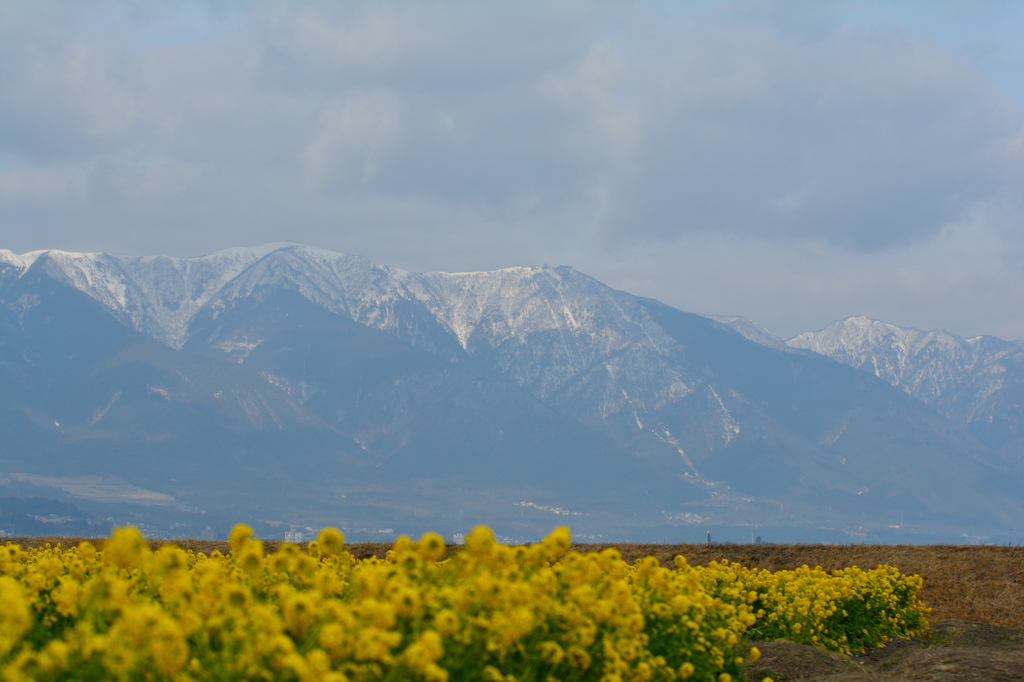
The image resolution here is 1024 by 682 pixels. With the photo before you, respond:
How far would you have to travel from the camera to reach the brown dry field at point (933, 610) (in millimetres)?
12361

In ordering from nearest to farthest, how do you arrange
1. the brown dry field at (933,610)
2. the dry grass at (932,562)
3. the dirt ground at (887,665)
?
the dirt ground at (887,665) → the brown dry field at (933,610) → the dry grass at (932,562)

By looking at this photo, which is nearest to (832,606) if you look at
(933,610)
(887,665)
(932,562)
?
(887,665)

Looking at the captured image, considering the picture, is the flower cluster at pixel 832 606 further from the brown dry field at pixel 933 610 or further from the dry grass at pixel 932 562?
the dry grass at pixel 932 562

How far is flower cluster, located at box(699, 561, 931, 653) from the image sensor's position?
14.5m

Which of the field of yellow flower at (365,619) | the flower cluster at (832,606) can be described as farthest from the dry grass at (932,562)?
the field of yellow flower at (365,619)

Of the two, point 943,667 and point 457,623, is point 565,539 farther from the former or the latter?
point 943,667

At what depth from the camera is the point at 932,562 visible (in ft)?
82.4

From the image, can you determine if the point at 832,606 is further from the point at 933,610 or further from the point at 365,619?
the point at 365,619

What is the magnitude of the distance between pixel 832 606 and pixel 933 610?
329 inches

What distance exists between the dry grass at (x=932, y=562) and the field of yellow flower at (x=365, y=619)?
13.6 meters

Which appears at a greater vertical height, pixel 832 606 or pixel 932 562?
pixel 932 562

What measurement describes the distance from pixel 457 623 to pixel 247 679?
138cm

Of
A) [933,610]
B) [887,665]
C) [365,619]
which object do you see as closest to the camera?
[365,619]

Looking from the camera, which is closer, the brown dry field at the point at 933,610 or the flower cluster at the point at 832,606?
the brown dry field at the point at 933,610
